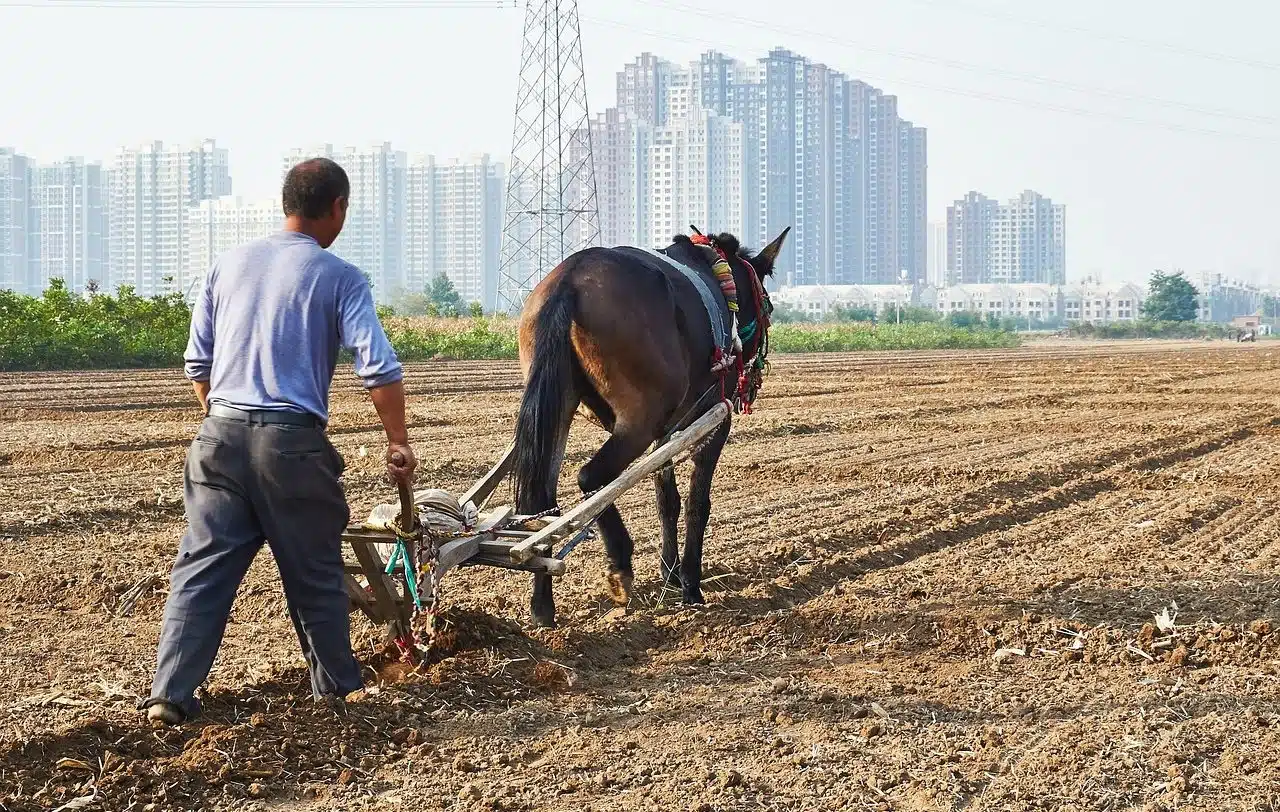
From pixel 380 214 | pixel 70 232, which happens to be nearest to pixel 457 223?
pixel 380 214

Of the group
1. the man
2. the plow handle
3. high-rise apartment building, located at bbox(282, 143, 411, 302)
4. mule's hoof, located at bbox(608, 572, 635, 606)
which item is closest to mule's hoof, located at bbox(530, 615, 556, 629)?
mule's hoof, located at bbox(608, 572, 635, 606)

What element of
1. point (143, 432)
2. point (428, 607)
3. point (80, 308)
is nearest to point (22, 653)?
point (428, 607)

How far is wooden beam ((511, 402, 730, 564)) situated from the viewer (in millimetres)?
5664

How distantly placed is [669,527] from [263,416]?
3.21 metres

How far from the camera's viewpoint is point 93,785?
13.4 ft

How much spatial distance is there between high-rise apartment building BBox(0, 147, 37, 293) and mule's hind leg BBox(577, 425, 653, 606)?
16277 centimetres

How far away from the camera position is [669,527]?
292 inches

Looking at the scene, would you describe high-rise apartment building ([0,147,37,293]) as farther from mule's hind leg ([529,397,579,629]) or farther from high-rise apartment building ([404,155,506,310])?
mule's hind leg ([529,397,579,629])

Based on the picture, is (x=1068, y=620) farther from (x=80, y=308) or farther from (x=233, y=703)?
(x=80, y=308)

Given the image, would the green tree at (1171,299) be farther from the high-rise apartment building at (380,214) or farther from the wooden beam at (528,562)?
the wooden beam at (528,562)

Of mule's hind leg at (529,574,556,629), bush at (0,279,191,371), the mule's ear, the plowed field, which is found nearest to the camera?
the plowed field

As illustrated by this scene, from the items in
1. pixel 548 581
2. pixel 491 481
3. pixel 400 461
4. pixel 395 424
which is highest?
pixel 395 424

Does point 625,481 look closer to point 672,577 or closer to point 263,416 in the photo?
point 672,577

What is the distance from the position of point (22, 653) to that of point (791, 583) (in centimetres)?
379
